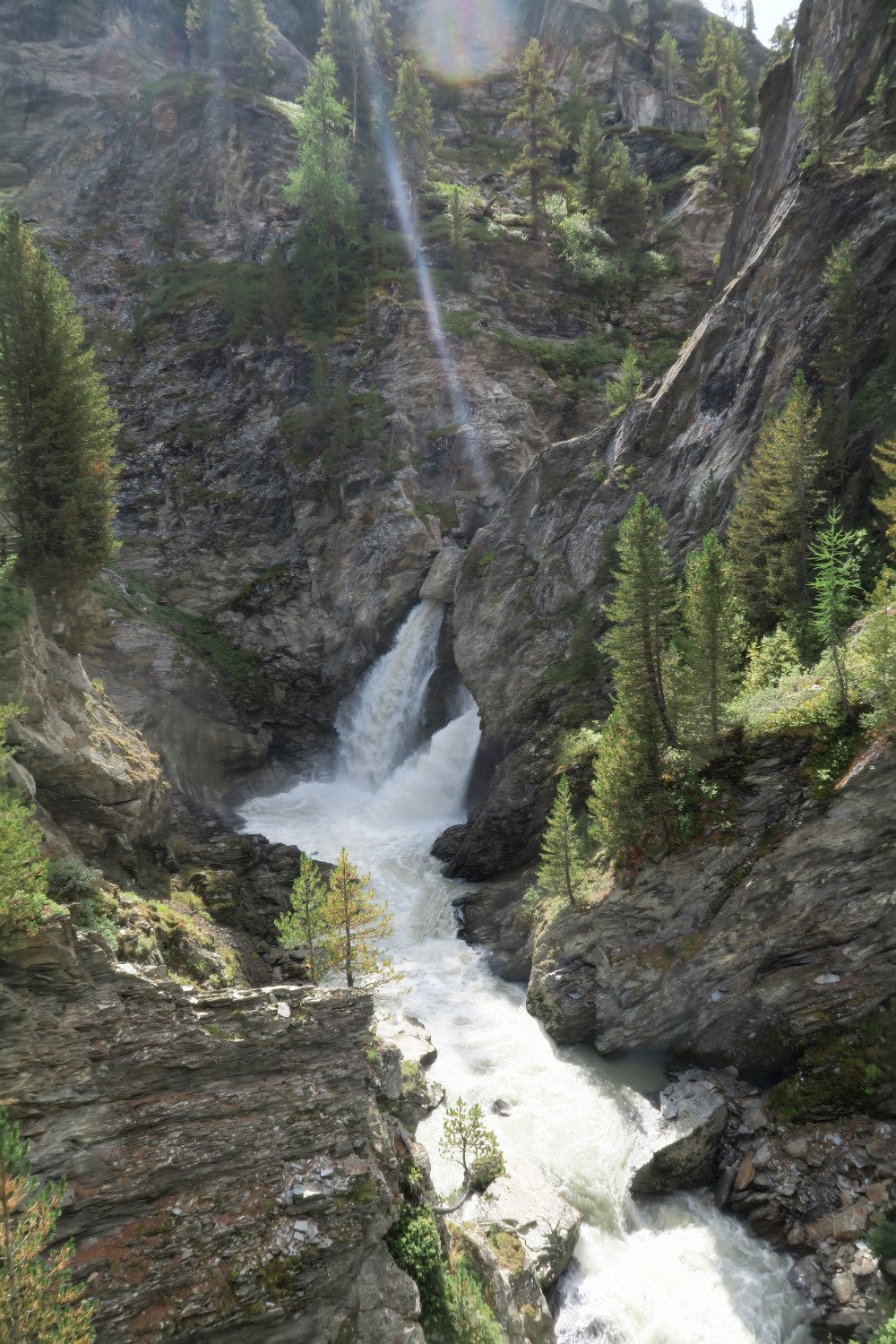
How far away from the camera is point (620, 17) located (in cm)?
8550

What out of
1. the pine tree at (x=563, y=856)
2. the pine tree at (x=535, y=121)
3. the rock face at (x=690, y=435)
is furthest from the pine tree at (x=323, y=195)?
the pine tree at (x=563, y=856)

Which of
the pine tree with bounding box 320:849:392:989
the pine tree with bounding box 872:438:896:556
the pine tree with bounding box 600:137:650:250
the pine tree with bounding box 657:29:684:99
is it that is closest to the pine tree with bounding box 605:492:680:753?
the pine tree with bounding box 872:438:896:556

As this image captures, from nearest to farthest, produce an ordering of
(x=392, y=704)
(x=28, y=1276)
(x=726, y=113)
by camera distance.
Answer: (x=28, y=1276) → (x=392, y=704) → (x=726, y=113)

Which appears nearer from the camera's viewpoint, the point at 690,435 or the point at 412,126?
the point at 690,435

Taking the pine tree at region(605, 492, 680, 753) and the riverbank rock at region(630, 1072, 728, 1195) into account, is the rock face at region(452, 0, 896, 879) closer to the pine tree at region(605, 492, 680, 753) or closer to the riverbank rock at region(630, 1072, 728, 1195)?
the pine tree at region(605, 492, 680, 753)

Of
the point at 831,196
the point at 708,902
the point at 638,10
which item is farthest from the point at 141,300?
the point at 638,10

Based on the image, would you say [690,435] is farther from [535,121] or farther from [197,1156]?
[535,121]

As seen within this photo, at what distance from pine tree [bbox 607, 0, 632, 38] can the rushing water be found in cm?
10906

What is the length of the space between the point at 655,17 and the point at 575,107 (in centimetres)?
3061

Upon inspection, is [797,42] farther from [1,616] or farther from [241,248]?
[241,248]

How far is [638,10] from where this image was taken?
88.1 m

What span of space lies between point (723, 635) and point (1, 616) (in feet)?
63.0

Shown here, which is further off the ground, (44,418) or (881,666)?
(881,666)

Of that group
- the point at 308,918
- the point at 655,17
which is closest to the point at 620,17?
the point at 655,17
